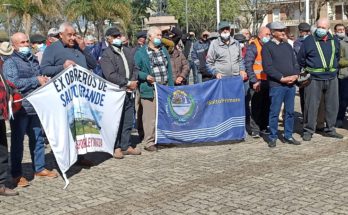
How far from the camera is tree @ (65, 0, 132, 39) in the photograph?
3344 centimetres

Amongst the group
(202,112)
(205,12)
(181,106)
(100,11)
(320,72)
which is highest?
(205,12)

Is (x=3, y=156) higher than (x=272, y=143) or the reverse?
higher

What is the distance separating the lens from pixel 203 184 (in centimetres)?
668

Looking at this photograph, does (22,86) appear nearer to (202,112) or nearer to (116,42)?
(116,42)

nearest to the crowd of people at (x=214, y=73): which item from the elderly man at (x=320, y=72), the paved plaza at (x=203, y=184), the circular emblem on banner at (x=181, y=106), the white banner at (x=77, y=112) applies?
the elderly man at (x=320, y=72)

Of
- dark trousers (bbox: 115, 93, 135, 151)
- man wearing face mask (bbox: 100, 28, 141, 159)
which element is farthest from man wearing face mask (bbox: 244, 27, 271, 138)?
dark trousers (bbox: 115, 93, 135, 151)

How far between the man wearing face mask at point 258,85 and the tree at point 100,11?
24500mm

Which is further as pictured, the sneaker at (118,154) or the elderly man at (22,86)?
the sneaker at (118,154)

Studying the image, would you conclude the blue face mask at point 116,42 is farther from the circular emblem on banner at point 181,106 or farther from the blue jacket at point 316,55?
the blue jacket at point 316,55

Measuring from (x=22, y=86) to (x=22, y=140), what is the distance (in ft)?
2.44

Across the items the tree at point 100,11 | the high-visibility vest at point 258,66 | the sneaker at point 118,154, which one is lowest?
the sneaker at point 118,154


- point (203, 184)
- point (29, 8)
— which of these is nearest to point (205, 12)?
point (29, 8)

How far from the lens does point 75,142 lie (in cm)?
742

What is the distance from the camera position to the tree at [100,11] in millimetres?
33438
